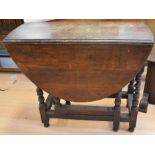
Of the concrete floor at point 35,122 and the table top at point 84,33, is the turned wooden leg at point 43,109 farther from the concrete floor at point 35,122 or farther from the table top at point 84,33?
the table top at point 84,33

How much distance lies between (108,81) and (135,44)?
1.04 ft

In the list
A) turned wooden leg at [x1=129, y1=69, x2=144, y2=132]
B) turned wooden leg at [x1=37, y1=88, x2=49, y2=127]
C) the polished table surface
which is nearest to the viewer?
the polished table surface

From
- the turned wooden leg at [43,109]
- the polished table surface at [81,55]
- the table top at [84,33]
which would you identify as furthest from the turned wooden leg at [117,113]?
the turned wooden leg at [43,109]

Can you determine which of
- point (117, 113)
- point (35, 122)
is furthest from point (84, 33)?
point (35, 122)

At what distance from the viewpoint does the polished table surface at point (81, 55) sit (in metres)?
1.25

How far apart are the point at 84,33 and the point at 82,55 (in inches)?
6.9

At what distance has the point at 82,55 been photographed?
1.28m

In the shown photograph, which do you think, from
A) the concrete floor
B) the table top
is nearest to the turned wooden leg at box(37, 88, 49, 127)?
the concrete floor

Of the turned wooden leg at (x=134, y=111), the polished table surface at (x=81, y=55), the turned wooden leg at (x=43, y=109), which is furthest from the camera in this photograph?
the turned wooden leg at (x=43, y=109)

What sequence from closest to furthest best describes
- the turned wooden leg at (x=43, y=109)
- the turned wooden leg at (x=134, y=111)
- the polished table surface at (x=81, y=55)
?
the polished table surface at (x=81, y=55) < the turned wooden leg at (x=134, y=111) < the turned wooden leg at (x=43, y=109)

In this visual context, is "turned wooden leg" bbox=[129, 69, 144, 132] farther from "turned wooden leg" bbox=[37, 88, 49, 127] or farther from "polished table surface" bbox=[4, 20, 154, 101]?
"turned wooden leg" bbox=[37, 88, 49, 127]

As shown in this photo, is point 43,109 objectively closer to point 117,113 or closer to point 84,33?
point 117,113

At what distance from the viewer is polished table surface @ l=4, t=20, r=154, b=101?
125 centimetres
